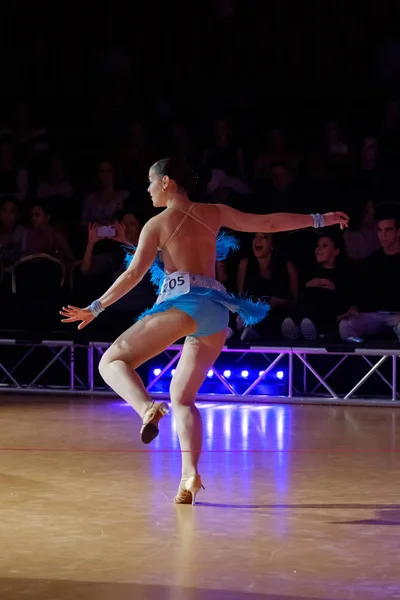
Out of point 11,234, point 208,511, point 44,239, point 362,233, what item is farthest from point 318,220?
point 11,234

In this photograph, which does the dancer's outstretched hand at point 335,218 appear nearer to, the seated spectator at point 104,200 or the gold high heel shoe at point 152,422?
the gold high heel shoe at point 152,422

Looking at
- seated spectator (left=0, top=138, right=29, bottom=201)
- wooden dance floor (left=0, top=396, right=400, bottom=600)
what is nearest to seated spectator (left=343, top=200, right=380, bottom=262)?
wooden dance floor (left=0, top=396, right=400, bottom=600)

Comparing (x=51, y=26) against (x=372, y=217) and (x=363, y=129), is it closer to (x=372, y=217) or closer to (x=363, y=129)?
(x=363, y=129)

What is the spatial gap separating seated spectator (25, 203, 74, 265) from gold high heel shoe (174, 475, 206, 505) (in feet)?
18.2

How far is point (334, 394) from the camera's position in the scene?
8.82m

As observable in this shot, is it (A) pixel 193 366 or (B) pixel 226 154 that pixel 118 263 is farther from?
(A) pixel 193 366

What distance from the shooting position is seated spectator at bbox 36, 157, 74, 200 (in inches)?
429

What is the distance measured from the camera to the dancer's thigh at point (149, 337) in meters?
4.88

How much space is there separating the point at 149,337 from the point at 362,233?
5158mm

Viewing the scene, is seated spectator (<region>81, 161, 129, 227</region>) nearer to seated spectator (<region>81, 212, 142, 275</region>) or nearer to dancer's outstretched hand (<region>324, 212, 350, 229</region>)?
seated spectator (<region>81, 212, 142, 275</region>)

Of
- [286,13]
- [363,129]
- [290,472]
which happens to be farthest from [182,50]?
[290,472]

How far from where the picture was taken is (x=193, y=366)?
4.97 m

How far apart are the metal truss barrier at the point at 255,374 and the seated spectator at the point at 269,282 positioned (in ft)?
1.11

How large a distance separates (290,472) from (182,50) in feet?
23.5
